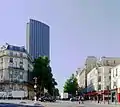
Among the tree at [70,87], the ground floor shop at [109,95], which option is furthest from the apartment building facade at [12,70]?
the tree at [70,87]

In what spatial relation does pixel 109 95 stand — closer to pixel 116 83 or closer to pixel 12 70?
pixel 116 83

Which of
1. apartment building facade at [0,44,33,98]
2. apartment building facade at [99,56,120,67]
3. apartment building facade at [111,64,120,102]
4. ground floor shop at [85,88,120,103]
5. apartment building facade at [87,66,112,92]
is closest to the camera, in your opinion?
apartment building facade at [111,64,120,102]

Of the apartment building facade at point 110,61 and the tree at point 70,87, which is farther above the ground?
the apartment building facade at point 110,61

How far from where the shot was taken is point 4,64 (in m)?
126

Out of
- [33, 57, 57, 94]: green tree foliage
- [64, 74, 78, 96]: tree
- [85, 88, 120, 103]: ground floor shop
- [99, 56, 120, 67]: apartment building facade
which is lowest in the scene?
[85, 88, 120, 103]: ground floor shop

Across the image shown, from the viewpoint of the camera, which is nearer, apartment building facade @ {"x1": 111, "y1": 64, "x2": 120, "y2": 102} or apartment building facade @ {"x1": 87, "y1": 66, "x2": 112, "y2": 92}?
apartment building facade @ {"x1": 111, "y1": 64, "x2": 120, "y2": 102}

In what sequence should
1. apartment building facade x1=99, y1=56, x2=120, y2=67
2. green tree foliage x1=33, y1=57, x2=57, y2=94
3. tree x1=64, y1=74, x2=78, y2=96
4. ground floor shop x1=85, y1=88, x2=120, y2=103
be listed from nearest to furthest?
ground floor shop x1=85, y1=88, x2=120, y2=103 < green tree foliage x1=33, y1=57, x2=57, y2=94 < apartment building facade x1=99, y1=56, x2=120, y2=67 < tree x1=64, y1=74, x2=78, y2=96

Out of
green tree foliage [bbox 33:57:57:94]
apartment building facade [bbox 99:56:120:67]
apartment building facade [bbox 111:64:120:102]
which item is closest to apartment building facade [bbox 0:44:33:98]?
green tree foliage [bbox 33:57:57:94]

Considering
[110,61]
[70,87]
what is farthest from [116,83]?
[70,87]

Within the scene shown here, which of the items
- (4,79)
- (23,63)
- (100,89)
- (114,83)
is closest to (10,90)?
(4,79)

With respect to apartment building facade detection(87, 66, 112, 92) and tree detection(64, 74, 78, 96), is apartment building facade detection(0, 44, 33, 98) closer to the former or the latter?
apartment building facade detection(87, 66, 112, 92)

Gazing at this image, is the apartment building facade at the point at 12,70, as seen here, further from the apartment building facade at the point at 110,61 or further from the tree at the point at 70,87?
the tree at the point at 70,87

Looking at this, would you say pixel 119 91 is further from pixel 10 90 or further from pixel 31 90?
pixel 31 90

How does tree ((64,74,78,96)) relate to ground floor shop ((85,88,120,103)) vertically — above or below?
above
